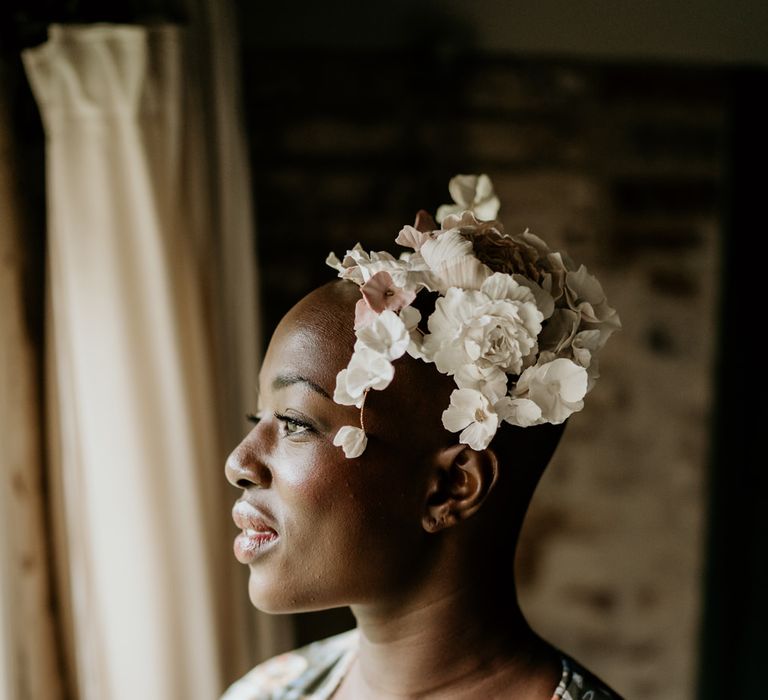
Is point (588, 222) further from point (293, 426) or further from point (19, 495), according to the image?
point (19, 495)

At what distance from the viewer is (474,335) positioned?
83 centimetres

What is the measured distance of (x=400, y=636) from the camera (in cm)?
99

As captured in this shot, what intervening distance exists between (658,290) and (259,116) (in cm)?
116

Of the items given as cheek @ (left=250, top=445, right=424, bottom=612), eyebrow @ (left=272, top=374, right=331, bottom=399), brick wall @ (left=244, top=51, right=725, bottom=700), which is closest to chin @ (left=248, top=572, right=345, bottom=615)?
cheek @ (left=250, top=445, right=424, bottom=612)

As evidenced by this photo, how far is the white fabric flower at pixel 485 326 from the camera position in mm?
833

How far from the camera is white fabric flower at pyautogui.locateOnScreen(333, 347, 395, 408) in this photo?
82 cm

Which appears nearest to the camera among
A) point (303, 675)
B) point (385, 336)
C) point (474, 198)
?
point (385, 336)

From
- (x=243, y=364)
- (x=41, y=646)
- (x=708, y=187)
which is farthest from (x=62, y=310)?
(x=708, y=187)

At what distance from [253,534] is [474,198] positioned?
1.74 feet

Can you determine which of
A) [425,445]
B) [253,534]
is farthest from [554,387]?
[253,534]

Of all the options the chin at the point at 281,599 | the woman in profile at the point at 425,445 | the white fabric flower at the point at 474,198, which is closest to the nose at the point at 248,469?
the woman in profile at the point at 425,445

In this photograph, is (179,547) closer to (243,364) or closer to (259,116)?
(243,364)

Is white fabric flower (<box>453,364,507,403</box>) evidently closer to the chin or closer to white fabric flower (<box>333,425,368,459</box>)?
white fabric flower (<box>333,425,368,459</box>)

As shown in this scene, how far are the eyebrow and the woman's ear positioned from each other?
0.15 m
